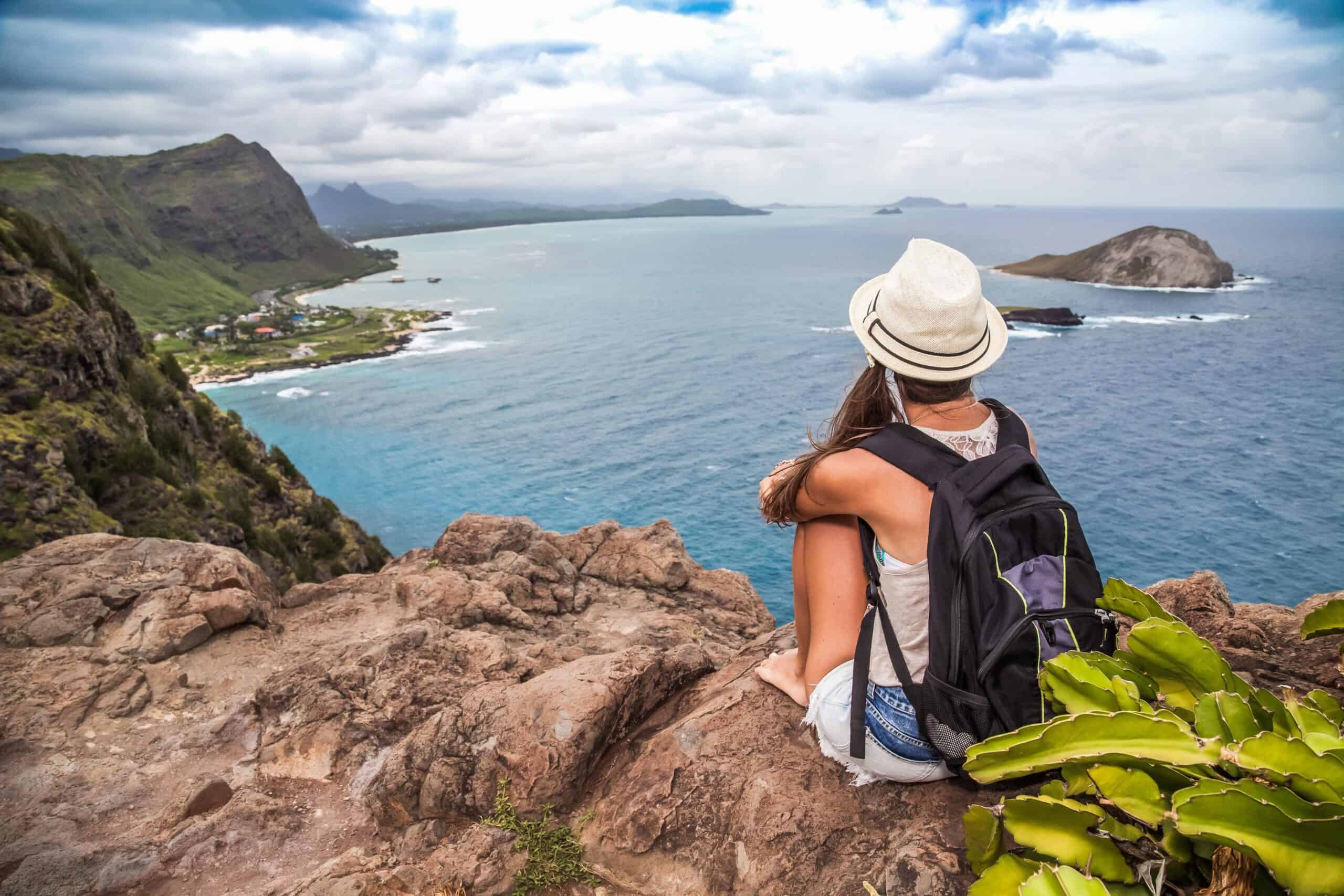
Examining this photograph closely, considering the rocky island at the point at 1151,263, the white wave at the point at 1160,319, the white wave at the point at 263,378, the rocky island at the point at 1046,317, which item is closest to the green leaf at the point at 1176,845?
the rocky island at the point at 1046,317

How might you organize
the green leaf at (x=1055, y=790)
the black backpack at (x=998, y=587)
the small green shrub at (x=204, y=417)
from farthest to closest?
the small green shrub at (x=204, y=417)
the black backpack at (x=998, y=587)
the green leaf at (x=1055, y=790)

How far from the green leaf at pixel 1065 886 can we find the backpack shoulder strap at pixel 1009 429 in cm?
188

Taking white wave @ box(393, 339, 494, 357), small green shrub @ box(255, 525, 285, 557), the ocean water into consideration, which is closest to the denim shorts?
small green shrub @ box(255, 525, 285, 557)

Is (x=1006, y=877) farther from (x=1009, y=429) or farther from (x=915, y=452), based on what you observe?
(x=1009, y=429)

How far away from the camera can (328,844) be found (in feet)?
17.2

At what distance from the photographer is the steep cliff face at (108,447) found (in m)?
16.0

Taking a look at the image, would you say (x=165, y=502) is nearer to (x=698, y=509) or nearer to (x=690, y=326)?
(x=698, y=509)

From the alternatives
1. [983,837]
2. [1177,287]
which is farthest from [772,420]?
[1177,287]

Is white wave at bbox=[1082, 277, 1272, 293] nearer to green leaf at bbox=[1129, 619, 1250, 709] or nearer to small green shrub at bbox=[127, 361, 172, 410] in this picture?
small green shrub at bbox=[127, 361, 172, 410]

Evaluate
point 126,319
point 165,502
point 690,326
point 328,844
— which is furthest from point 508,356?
point 328,844

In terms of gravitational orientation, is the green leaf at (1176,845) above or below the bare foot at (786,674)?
above

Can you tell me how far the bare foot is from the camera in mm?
4797

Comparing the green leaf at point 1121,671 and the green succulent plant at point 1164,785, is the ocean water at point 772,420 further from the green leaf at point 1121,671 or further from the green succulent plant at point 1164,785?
the green succulent plant at point 1164,785

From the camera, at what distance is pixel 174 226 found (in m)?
172
